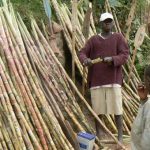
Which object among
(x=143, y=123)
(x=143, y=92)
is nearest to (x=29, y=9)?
(x=143, y=92)

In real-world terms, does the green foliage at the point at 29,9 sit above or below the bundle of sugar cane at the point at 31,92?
above

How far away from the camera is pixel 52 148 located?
4.55 m

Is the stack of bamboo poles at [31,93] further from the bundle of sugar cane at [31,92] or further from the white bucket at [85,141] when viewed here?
the white bucket at [85,141]

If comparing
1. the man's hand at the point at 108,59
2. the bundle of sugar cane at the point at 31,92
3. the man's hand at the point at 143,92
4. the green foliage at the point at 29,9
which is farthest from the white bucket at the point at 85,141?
the man's hand at the point at 143,92

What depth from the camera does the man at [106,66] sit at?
491 cm

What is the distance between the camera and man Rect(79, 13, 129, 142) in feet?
16.1

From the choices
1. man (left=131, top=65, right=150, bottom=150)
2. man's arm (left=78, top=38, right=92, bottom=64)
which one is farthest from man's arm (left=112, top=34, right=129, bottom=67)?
man (left=131, top=65, right=150, bottom=150)

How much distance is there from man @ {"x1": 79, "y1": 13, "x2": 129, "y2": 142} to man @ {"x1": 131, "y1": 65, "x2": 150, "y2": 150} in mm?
2265

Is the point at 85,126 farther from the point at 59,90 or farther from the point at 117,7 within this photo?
the point at 117,7

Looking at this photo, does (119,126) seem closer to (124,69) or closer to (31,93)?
(31,93)

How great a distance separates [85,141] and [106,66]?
0.95m

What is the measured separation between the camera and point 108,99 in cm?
509

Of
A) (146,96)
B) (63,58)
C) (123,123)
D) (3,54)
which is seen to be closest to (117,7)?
(63,58)

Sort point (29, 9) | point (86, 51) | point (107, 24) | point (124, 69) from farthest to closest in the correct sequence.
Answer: point (124, 69) → point (29, 9) → point (86, 51) → point (107, 24)
